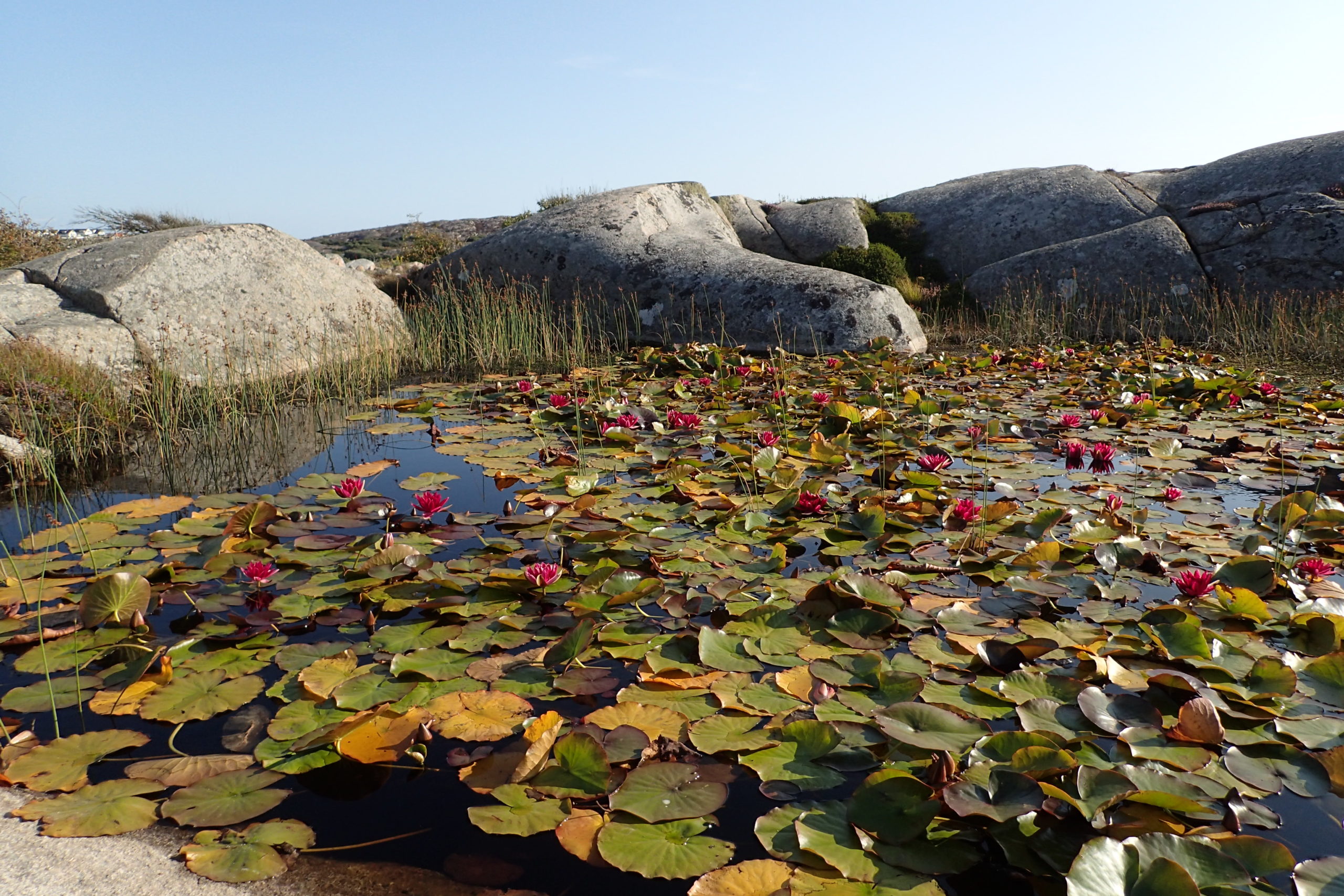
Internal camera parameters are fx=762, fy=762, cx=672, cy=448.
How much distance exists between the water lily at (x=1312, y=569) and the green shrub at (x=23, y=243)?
11858 mm

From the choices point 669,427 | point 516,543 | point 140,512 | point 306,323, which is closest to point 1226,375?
point 669,427

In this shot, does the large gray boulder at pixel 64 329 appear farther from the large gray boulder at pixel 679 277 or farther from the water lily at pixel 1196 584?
the water lily at pixel 1196 584

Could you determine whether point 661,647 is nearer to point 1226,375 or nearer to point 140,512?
point 140,512

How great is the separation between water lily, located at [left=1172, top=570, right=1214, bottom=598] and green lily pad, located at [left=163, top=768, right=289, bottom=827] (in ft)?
7.95

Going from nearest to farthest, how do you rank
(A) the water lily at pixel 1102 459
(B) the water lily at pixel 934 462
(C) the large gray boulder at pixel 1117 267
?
(B) the water lily at pixel 934 462
(A) the water lily at pixel 1102 459
(C) the large gray boulder at pixel 1117 267

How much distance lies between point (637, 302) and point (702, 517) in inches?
216

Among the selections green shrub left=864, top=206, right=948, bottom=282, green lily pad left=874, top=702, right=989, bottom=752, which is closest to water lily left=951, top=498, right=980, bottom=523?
green lily pad left=874, top=702, right=989, bottom=752

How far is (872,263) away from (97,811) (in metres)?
10.1

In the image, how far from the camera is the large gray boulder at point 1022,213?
407 inches

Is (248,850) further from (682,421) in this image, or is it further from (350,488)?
(682,421)

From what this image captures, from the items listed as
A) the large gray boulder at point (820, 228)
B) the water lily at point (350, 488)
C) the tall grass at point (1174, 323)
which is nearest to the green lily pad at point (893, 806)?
the water lily at point (350, 488)

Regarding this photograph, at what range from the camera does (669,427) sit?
14.9 feet

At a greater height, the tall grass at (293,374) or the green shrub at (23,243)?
the green shrub at (23,243)

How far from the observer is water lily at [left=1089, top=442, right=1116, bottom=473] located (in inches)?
142
